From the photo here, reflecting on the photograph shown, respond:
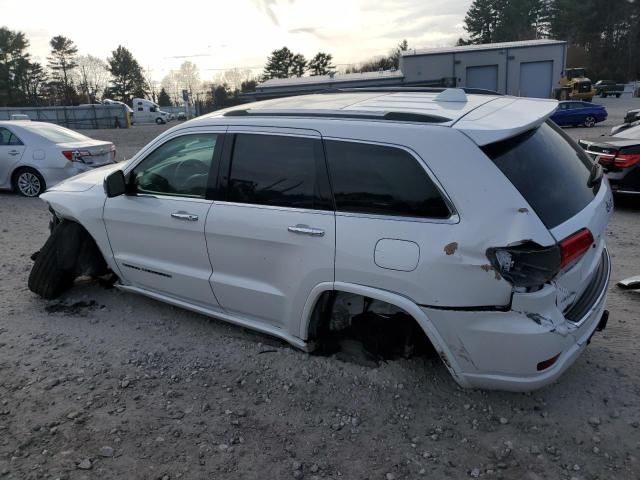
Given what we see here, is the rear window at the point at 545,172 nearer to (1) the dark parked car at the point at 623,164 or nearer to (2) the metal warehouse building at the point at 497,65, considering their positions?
(1) the dark parked car at the point at 623,164

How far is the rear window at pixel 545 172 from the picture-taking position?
8.80 feet

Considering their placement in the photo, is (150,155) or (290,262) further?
(150,155)

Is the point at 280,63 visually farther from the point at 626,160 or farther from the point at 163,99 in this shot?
the point at 626,160

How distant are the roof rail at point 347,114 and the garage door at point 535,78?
27575mm

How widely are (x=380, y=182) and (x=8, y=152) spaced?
960 cm

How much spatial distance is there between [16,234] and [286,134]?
570 cm

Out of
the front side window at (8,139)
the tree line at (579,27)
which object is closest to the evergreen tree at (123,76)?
the tree line at (579,27)

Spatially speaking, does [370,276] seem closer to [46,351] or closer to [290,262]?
[290,262]

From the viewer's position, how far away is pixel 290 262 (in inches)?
129

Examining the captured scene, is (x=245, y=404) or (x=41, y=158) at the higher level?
(x=41, y=158)

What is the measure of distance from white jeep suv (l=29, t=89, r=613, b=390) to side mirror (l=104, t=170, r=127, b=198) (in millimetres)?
11

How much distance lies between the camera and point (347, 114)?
3.20m

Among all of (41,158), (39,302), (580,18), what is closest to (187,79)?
(580,18)


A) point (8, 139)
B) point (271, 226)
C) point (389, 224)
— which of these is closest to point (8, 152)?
point (8, 139)
